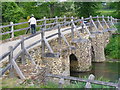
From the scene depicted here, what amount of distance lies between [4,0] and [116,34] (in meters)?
12.0

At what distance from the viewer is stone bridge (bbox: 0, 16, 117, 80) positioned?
37.6ft

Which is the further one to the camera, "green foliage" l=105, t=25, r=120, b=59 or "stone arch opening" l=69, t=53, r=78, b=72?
"green foliage" l=105, t=25, r=120, b=59

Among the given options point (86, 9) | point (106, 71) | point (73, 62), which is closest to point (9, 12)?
point (73, 62)

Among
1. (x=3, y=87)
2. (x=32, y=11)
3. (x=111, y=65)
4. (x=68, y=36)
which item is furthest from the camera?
(x=32, y=11)

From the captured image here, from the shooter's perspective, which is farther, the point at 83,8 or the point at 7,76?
the point at 83,8

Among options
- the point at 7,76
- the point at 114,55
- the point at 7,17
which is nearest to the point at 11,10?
the point at 7,17

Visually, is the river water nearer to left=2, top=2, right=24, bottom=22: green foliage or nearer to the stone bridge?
the stone bridge

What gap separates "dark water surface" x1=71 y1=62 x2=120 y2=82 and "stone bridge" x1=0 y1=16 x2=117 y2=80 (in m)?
0.58

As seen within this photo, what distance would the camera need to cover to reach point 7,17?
2616cm

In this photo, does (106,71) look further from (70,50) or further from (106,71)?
(70,50)

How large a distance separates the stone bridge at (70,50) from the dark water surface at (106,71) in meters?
0.58

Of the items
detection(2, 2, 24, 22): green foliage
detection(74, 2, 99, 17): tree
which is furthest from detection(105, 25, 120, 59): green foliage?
detection(74, 2, 99, 17): tree

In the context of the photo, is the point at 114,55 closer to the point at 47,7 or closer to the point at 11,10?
the point at 11,10

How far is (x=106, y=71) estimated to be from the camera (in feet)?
58.3
